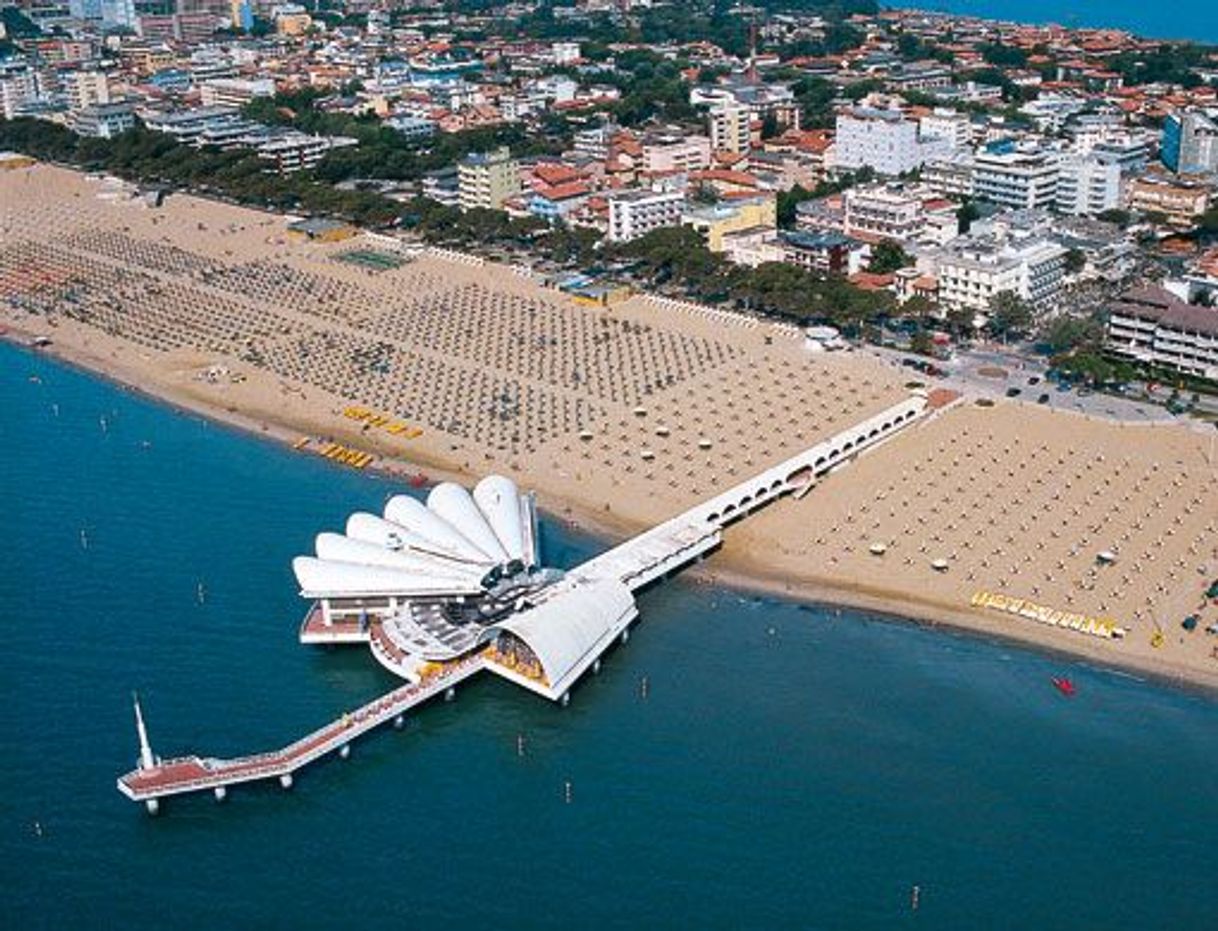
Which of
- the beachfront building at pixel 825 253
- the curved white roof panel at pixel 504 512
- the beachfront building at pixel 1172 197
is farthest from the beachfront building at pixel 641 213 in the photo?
the curved white roof panel at pixel 504 512

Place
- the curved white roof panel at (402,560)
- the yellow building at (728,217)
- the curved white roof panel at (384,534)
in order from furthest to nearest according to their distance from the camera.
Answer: the yellow building at (728,217), the curved white roof panel at (384,534), the curved white roof panel at (402,560)

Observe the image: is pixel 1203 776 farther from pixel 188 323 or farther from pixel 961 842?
pixel 188 323

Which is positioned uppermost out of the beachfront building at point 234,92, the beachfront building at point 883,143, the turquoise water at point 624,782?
the beachfront building at point 234,92

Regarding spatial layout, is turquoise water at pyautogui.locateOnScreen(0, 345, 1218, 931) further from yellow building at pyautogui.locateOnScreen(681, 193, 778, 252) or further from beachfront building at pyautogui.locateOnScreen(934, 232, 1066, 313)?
yellow building at pyautogui.locateOnScreen(681, 193, 778, 252)

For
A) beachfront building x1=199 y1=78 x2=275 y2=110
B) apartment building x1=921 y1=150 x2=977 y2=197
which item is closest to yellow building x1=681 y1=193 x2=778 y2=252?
apartment building x1=921 y1=150 x2=977 y2=197

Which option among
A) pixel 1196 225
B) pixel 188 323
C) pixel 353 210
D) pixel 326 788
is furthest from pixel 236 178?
pixel 326 788

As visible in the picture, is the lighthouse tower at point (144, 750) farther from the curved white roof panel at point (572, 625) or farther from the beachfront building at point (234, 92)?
the beachfront building at point (234, 92)
